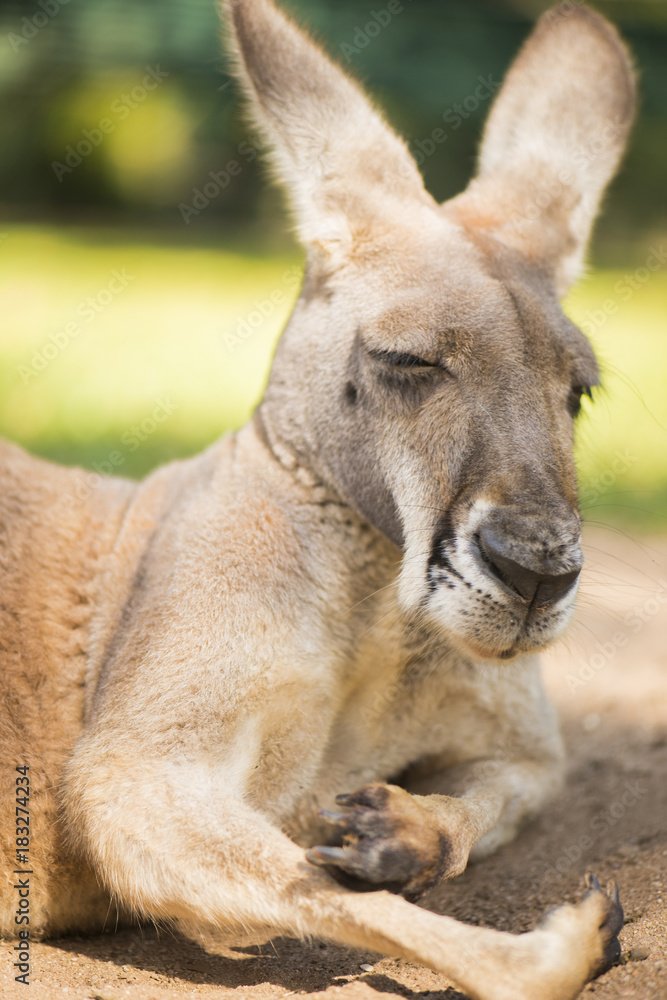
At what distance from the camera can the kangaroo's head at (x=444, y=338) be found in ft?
9.09

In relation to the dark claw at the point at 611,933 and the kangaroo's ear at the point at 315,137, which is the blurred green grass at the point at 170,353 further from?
the dark claw at the point at 611,933

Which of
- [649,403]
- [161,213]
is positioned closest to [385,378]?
A: [649,403]

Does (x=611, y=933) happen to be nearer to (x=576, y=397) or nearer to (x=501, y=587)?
(x=501, y=587)

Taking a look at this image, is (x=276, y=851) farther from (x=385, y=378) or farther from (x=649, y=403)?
(x=649, y=403)

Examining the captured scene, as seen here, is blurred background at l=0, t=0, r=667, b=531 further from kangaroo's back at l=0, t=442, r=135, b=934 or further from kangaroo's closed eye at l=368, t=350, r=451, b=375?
kangaroo's closed eye at l=368, t=350, r=451, b=375

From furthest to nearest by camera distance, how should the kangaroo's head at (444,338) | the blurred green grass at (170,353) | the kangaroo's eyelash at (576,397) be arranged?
the blurred green grass at (170,353), the kangaroo's eyelash at (576,397), the kangaroo's head at (444,338)

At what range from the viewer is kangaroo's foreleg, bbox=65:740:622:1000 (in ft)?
8.00

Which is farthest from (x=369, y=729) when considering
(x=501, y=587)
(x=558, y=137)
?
(x=558, y=137)

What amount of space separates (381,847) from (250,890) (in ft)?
1.18

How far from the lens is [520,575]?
2664 mm

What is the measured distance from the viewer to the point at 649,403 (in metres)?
9.27

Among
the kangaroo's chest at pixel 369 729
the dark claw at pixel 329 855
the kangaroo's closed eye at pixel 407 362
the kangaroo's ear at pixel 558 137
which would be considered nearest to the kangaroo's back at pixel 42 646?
the kangaroo's chest at pixel 369 729

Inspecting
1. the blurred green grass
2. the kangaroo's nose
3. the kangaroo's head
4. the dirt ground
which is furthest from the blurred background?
the kangaroo's nose


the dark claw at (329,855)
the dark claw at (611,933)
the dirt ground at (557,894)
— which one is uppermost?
the dark claw at (329,855)
